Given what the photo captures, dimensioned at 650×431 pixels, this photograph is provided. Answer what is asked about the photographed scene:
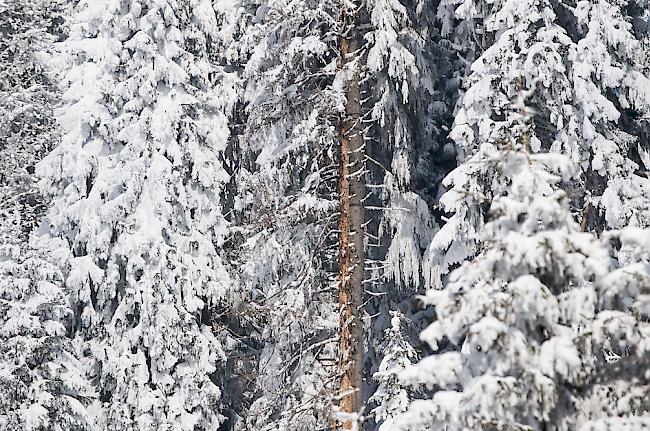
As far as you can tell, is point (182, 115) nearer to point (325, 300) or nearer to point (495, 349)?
point (325, 300)

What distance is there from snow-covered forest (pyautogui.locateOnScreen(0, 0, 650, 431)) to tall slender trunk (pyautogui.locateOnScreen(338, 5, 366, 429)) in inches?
1.5

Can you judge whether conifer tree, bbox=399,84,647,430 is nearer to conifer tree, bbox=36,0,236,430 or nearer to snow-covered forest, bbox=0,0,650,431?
snow-covered forest, bbox=0,0,650,431

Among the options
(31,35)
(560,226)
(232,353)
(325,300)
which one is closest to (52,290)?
(232,353)

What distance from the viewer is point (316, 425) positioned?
10531 millimetres

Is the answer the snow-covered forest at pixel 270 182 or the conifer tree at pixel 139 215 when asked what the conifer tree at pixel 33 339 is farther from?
the conifer tree at pixel 139 215

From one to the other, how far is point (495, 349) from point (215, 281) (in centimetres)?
1194

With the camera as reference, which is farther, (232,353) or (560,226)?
(232,353)

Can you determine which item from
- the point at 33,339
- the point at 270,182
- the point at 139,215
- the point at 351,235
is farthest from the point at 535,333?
the point at 139,215

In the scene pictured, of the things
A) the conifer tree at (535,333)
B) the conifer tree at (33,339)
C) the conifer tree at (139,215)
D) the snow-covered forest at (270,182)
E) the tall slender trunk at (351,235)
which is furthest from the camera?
the conifer tree at (139,215)

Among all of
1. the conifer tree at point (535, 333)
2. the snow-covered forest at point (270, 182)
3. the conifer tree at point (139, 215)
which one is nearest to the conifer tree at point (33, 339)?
the snow-covered forest at point (270, 182)

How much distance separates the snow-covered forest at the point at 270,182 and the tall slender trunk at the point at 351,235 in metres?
0.04

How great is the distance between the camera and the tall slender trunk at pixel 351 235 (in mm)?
10281

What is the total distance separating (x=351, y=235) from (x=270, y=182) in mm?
2075

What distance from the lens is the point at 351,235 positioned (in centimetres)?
1054
